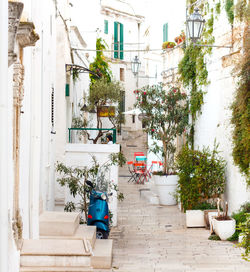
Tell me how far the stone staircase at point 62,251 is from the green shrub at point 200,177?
3.99 meters

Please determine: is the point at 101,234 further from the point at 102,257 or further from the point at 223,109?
the point at 223,109

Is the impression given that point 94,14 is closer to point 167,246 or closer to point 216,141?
point 216,141

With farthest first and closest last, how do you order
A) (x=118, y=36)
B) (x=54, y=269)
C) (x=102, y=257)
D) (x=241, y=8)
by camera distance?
1. (x=118, y=36)
2. (x=241, y=8)
3. (x=102, y=257)
4. (x=54, y=269)

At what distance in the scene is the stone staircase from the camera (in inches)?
262

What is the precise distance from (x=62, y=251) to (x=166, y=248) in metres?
3.64

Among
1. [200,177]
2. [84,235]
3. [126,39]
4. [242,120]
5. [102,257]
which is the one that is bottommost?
[102,257]

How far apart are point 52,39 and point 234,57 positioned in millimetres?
4254

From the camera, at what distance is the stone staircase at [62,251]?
6660 mm

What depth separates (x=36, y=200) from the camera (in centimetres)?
714

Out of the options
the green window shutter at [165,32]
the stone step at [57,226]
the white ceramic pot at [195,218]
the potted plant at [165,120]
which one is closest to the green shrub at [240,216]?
the white ceramic pot at [195,218]

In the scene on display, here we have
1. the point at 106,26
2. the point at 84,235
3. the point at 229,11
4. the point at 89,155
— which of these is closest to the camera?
the point at 84,235

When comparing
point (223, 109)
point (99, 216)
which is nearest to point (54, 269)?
point (99, 216)

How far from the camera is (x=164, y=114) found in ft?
53.8

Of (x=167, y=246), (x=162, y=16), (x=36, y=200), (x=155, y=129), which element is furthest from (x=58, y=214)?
(x=162, y=16)
